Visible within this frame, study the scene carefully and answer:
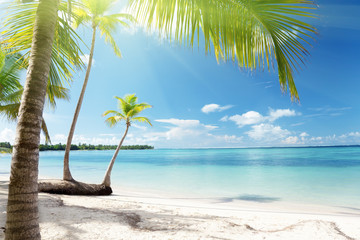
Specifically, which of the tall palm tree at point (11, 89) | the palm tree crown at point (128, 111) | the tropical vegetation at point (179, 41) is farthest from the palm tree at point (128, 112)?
the tropical vegetation at point (179, 41)

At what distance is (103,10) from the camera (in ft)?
28.4

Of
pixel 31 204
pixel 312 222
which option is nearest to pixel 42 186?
pixel 31 204

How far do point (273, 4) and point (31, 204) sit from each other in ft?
8.33

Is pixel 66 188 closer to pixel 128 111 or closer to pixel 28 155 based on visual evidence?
pixel 128 111

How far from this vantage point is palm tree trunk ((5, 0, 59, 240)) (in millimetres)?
1521

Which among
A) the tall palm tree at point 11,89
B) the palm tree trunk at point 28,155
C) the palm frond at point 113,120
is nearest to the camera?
the palm tree trunk at point 28,155

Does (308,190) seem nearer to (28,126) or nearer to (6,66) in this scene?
(28,126)

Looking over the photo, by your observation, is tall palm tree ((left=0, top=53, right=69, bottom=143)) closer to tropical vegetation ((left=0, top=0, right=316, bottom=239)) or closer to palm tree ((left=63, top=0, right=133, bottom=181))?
palm tree ((left=63, top=0, right=133, bottom=181))

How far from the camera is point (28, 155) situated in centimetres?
155

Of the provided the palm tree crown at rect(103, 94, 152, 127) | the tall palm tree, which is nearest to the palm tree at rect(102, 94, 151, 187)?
the palm tree crown at rect(103, 94, 152, 127)

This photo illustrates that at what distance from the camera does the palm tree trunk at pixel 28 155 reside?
152 centimetres

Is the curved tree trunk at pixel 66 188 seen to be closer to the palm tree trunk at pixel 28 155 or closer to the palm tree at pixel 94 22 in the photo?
the palm tree at pixel 94 22

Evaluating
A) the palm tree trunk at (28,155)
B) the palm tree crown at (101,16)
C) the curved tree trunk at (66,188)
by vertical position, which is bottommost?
the curved tree trunk at (66,188)

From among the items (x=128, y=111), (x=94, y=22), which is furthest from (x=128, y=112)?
(x=94, y=22)
